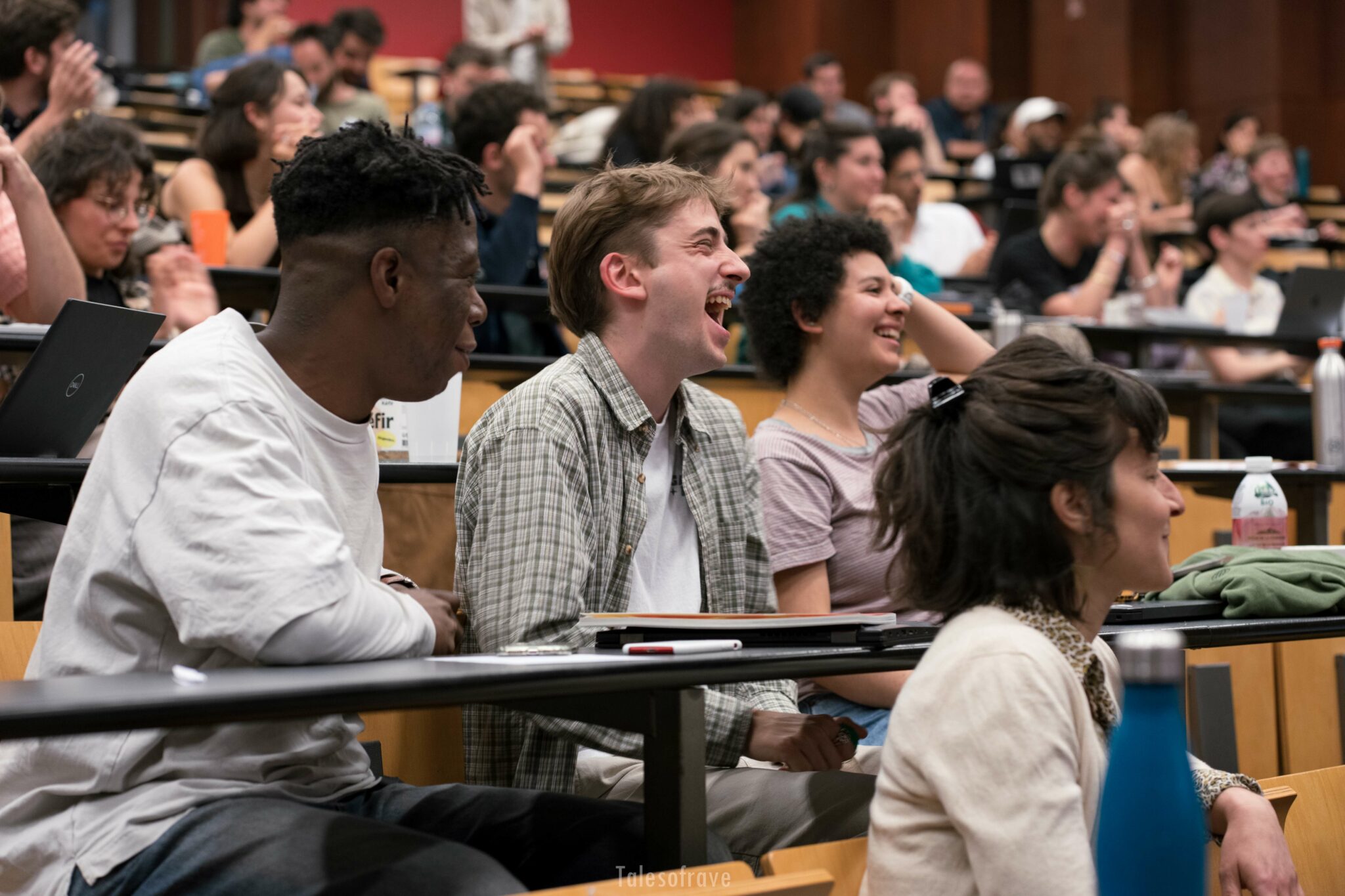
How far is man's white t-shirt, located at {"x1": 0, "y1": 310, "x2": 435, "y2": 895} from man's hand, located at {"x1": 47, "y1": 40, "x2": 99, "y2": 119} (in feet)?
7.71

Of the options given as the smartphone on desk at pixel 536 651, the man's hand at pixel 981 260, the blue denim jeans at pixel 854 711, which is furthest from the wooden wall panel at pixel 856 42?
the smartphone on desk at pixel 536 651

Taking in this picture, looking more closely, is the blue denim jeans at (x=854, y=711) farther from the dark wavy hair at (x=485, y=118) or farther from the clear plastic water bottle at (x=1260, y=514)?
the dark wavy hair at (x=485, y=118)

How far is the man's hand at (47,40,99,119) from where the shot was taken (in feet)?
11.2

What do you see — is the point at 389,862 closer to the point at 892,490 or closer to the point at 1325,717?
the point at 892,490

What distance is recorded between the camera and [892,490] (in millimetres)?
1362

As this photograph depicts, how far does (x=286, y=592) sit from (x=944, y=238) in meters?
5.15

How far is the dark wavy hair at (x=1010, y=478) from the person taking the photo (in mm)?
1294

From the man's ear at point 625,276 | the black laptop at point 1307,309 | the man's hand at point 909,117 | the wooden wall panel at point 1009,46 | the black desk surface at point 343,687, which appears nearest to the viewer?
the black desk surface at point 343,687

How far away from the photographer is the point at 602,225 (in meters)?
1.98

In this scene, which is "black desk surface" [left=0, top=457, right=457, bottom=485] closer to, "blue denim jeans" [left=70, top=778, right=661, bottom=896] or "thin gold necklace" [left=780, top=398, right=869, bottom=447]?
"blue denim jeans" [left=70, top=778, right=661, bottom=896]

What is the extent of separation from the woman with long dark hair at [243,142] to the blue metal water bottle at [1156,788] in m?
3.04

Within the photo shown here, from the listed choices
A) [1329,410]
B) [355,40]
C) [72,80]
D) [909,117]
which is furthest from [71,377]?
[909,117]

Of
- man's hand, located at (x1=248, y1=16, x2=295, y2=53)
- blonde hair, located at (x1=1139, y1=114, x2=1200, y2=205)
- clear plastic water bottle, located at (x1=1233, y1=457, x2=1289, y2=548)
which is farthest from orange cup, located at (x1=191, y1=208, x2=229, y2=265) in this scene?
blonde hair, located at (x1=1139, y1=114, x2=1200, y2=205)

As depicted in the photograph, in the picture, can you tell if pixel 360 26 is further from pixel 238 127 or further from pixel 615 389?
pixel 615 389
